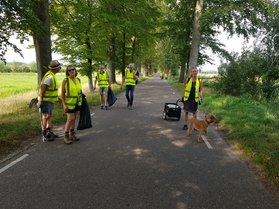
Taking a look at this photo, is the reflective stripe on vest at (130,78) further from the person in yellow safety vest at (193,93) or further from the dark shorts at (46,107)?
the dark shorts at (46,107)

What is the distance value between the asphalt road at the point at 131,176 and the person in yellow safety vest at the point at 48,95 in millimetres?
395

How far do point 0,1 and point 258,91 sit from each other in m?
13.6

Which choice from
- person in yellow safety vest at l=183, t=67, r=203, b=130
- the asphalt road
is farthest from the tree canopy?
person in yellow safety vest at l=183, t=67, r=203, b=130

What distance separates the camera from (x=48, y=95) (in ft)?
21.3

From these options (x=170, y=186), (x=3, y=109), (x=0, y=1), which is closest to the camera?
(x=170, y=186)

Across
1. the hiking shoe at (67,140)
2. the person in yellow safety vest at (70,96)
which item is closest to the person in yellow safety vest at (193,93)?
the person in yellow safety vest at (70,96)

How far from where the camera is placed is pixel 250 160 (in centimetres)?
558

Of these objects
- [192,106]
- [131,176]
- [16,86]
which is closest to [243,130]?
[192,106]

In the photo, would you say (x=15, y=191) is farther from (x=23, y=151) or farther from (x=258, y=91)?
(x=258, y=91)

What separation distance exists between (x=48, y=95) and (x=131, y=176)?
11.0 feet

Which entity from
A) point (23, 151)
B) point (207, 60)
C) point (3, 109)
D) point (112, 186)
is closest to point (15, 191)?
point (112, 186)

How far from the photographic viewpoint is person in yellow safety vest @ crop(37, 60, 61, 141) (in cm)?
625

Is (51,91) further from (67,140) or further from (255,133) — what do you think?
(255,133)

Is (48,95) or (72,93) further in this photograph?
(48,95)
